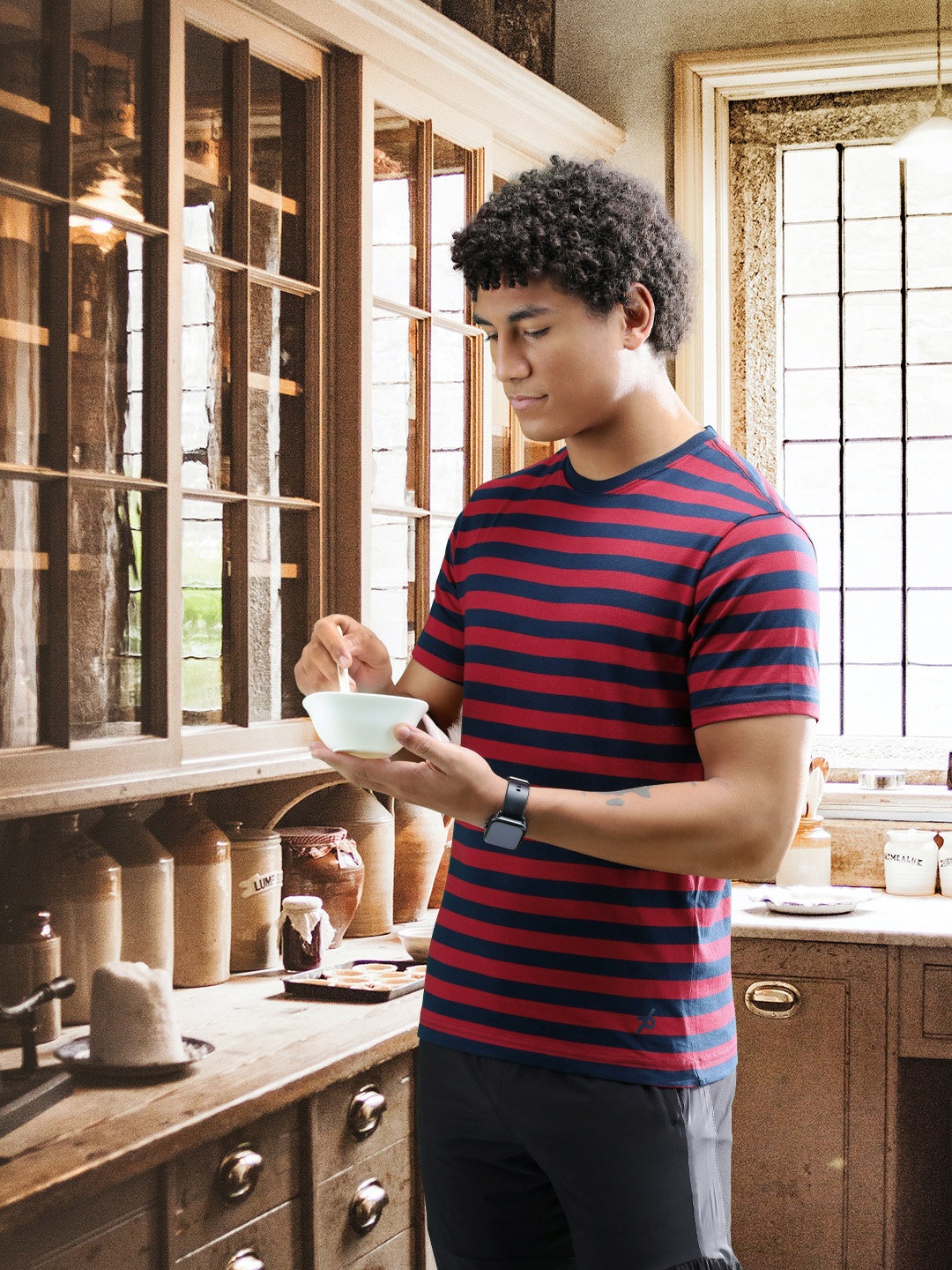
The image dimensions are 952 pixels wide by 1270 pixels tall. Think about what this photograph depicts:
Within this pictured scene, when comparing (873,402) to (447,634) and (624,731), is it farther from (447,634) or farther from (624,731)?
(624,731)

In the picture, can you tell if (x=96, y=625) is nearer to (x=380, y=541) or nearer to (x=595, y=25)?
(x=380, y=541)

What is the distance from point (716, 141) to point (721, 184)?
11 centimetres

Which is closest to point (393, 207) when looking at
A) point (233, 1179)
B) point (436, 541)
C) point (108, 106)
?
point (436, 541)

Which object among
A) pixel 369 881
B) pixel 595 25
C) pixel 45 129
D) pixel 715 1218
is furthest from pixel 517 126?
pixel 715 1218

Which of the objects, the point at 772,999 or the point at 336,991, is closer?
the point at 336,991

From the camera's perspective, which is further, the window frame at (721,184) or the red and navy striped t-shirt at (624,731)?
the window frame at (721,184)

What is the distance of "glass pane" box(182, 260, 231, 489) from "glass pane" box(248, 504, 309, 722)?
136 mm

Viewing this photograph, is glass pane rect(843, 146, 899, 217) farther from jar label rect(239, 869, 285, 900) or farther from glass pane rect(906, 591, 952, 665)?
jar label rect(239, 869, 285, 900)

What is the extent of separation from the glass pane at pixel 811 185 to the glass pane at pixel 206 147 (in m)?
1.85

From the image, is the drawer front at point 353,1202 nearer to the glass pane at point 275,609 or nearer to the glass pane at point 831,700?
the glass pane at point 275,609

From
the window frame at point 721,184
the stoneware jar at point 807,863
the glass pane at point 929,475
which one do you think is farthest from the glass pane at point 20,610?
the glass pane at point 929,475

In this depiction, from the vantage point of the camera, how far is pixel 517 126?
2.95m

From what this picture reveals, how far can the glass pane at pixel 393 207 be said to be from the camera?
8.21ft

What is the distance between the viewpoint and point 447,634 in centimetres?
150
